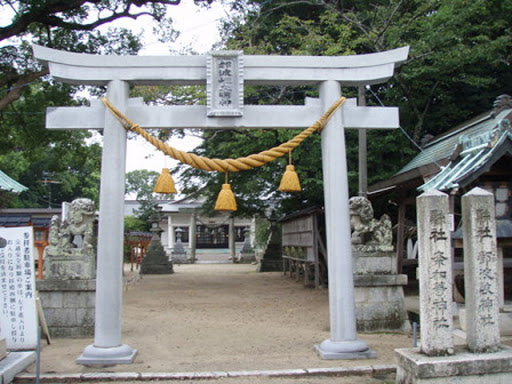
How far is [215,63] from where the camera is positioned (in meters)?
7.32

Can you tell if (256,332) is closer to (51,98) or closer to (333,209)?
(333,209)

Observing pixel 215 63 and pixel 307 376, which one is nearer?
pixel 307 376

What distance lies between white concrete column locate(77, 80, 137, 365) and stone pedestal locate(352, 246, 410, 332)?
4.23 meters

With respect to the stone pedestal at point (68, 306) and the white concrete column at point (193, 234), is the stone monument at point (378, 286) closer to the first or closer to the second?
the stone pedestal at point (68, 306)

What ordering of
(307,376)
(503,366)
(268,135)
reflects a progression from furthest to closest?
(268,135) < (307,376) < (503,366)

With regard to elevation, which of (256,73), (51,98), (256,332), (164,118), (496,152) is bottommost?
(256,332)

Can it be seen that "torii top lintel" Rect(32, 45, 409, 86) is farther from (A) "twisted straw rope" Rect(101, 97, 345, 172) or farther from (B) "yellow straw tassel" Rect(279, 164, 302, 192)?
(B) "yellow straw tassel" Rect(279, 164, 302, 192)

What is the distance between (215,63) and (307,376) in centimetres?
453

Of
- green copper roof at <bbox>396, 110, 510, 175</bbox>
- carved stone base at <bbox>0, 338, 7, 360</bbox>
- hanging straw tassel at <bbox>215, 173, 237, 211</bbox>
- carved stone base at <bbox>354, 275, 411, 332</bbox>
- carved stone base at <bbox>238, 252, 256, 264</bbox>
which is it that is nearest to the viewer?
carved stone base at <bbox>0, 338, 7, 360</bbox>

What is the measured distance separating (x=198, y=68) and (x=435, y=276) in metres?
4.41

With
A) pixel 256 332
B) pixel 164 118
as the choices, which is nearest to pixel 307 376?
pixel 256 332

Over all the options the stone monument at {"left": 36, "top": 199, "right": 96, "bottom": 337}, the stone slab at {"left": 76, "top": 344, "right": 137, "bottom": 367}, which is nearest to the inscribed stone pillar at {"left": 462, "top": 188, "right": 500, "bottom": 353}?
the stone slab at {"left": 76, "top": 344, "right": 137, "bottom": 367}

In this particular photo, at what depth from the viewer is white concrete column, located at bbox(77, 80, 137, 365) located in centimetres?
689

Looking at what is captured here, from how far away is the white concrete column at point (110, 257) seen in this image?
6895mm
